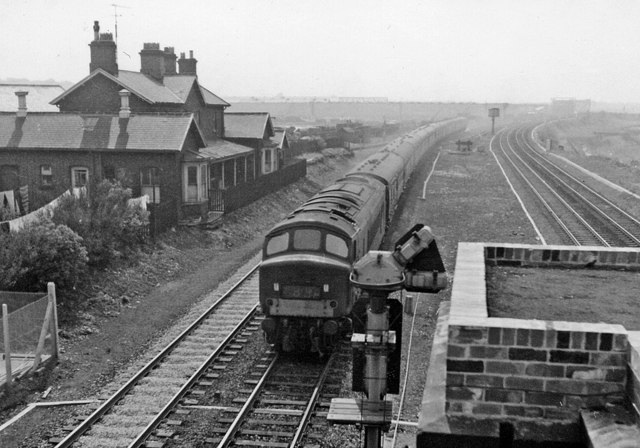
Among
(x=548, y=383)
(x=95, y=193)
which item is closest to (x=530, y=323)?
(x=548, y=383)

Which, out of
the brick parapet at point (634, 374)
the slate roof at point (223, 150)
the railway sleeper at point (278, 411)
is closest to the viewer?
the brick parapet at point (634, 374)

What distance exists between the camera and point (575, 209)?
2939 centimetres

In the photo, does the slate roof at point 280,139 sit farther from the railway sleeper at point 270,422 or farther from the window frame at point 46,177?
the railway sleeper at point 270,422

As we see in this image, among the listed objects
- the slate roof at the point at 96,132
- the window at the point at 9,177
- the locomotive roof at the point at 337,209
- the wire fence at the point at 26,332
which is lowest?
the wire fence at the point at 26,332

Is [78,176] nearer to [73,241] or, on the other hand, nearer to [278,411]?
[73,241]

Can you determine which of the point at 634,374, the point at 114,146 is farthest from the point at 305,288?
the point at 114,146

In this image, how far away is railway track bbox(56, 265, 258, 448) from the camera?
9969 millimetres

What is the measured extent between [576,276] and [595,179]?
3638 centimetres

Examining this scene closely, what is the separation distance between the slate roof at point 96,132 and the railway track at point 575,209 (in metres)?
15.8

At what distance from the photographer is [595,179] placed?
40844 mm

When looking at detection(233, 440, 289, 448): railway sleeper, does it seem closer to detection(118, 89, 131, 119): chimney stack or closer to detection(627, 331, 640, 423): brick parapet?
detection(627, 331, 640, 423): brick parapet

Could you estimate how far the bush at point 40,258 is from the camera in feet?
49.3

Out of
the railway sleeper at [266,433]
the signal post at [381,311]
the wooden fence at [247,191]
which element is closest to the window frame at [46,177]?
the wooden fence at [247,191]

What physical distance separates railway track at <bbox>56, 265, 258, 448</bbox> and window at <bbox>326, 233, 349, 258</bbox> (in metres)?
3.30
